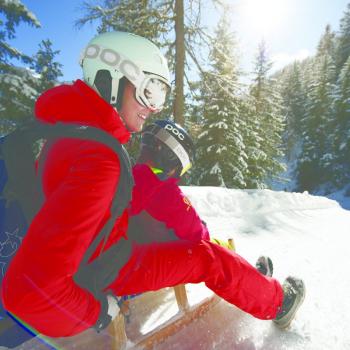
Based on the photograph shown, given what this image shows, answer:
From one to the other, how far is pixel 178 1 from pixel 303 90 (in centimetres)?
4075

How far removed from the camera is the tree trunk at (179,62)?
36.7ft

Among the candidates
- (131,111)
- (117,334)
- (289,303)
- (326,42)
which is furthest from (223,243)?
(326,42)

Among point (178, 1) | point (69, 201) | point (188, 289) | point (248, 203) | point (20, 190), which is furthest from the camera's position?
point (178, 1)

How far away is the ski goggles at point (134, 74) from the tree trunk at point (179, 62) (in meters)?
9.18

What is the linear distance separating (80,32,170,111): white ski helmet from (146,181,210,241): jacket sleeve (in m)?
0.94

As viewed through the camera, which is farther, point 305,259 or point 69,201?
point 305,259

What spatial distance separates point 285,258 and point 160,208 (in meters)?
2.47

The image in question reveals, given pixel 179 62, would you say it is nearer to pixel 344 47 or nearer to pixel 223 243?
pixel 223 243

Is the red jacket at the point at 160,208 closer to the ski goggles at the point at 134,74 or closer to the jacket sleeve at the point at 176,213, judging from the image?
the jacket sleeve at the point at 176,213

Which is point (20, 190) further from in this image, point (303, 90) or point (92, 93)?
point (303, 90)

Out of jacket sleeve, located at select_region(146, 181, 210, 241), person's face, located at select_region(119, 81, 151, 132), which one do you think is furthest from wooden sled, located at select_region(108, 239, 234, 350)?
person's face, located at select_region(119, 81, 151, 132)

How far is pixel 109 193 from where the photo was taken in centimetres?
Answer: 148

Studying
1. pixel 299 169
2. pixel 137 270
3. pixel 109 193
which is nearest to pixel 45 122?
pixel 109 193

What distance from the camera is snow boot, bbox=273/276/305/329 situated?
2.61 m
